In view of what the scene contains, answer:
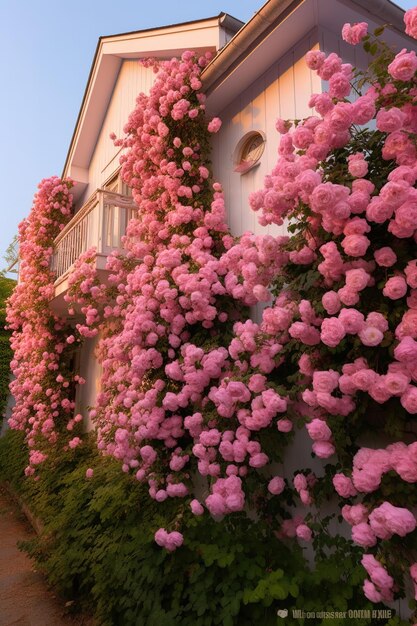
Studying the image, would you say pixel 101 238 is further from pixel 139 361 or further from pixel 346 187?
pixel 346 187

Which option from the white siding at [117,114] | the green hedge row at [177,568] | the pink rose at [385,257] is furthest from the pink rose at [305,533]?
the white siding at [117,114]

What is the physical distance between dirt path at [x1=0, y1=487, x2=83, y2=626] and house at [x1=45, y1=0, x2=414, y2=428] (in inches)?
122

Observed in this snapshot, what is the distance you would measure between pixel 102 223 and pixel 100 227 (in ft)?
0.23

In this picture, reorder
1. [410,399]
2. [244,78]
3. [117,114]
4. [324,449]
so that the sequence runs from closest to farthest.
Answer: [410,399]
[324,449]
[244,78]
[117,114]

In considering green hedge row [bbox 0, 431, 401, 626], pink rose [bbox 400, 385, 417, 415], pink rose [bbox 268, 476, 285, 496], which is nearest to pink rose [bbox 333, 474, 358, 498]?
green hedge row [bbox 0, 431, 401, 626]

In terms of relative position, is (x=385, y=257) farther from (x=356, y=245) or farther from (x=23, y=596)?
(x=23, y=596)

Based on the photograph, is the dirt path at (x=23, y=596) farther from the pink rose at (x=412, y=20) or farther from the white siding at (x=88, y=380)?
the pink rose at (x=412, y=20)

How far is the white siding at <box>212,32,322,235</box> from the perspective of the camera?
425cm

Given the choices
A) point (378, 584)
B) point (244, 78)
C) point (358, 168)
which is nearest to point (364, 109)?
point (358, 168)

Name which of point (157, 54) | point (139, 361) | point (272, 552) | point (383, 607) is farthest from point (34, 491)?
point (157, 54)

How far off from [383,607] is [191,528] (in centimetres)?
149

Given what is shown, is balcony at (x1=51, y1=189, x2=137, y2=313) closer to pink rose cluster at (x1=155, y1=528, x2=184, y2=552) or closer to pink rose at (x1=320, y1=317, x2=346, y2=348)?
pink rose cluster at (x1=155, y1=528, x2=184, y2=552)

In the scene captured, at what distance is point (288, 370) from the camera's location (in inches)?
128

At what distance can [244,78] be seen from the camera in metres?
4.91
